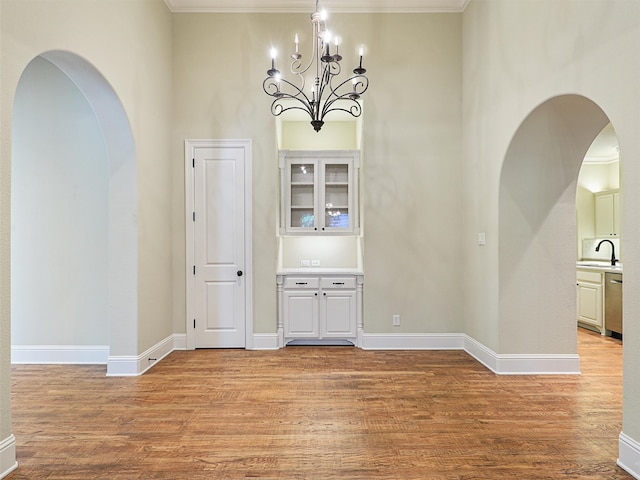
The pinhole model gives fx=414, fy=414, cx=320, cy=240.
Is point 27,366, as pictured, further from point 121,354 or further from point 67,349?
point 121,354

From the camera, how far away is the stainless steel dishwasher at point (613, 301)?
208 inches

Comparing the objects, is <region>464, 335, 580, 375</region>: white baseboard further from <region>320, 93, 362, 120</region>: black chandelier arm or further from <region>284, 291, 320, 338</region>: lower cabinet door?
<region>320, 93, 362, 120</region>: black chandelier arm

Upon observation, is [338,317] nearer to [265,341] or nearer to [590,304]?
[265,341]

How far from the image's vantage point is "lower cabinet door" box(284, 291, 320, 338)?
16.3 ft

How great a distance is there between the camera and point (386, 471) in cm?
230

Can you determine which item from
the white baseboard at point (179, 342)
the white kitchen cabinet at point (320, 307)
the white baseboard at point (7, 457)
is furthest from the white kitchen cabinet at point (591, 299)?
the white baseboard at point (7, 457)

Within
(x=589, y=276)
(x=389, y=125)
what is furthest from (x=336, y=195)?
(x=589, y=276)

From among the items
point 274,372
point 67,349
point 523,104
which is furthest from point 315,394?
point 523,104

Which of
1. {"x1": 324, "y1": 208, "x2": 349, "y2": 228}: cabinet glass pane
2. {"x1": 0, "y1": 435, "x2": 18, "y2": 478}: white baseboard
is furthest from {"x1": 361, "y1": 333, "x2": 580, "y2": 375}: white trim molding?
{"x1": 0, "y1": 435, "x2": 18, "y2": 478}: white baseboard

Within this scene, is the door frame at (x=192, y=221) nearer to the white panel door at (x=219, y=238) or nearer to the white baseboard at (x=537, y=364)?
the white panel door at (x=219, y=238)

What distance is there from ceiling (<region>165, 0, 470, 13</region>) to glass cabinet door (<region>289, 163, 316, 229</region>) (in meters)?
1.82

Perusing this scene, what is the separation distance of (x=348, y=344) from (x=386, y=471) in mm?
2738

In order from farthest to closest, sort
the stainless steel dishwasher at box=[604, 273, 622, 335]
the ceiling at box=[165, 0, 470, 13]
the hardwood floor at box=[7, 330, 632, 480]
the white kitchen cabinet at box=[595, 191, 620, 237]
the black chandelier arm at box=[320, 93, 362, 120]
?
the white kitchen cabinet at box=[595, 191, 620, 237], the stainless steel dishwasher at box=[604, 273, 622, 335], the ceiling at box=[165, 0, 470, 13], the black chandelier arm at box=[320, 93, 362, 120], the hardwood floor at box=[7, 330, 632, 480]

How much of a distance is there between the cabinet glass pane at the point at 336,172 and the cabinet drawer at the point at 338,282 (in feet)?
4.02
